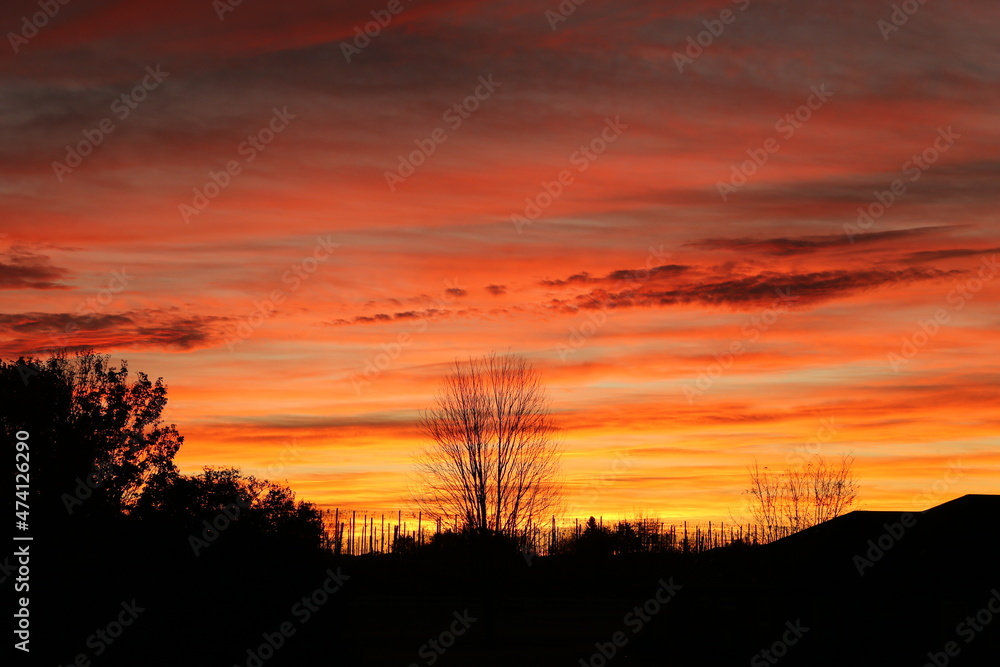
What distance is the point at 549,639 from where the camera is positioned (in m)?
49.1

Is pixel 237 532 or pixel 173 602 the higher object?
pixel 237 532

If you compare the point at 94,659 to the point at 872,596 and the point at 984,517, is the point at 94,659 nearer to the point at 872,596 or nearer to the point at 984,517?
the point at 872,596

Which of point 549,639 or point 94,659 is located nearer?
point 94,659

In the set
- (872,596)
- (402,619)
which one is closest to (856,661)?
(872,596)

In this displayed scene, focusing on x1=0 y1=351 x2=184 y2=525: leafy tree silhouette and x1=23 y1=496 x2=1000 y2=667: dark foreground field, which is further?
x1=0 y1=351 x2=184 y2=525: leafy tree silhouette

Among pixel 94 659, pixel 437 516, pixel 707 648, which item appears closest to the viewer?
pixel 94 659

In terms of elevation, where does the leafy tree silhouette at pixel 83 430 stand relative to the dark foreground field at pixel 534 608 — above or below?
above

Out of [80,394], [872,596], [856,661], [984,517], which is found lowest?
[856,661]

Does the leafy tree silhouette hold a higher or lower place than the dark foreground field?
higher

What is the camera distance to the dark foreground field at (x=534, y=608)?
16984 mm

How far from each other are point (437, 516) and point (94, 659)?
101 ft

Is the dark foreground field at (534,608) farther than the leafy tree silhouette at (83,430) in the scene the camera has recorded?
No

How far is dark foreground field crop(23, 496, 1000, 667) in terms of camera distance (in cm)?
1698

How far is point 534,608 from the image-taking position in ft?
216
